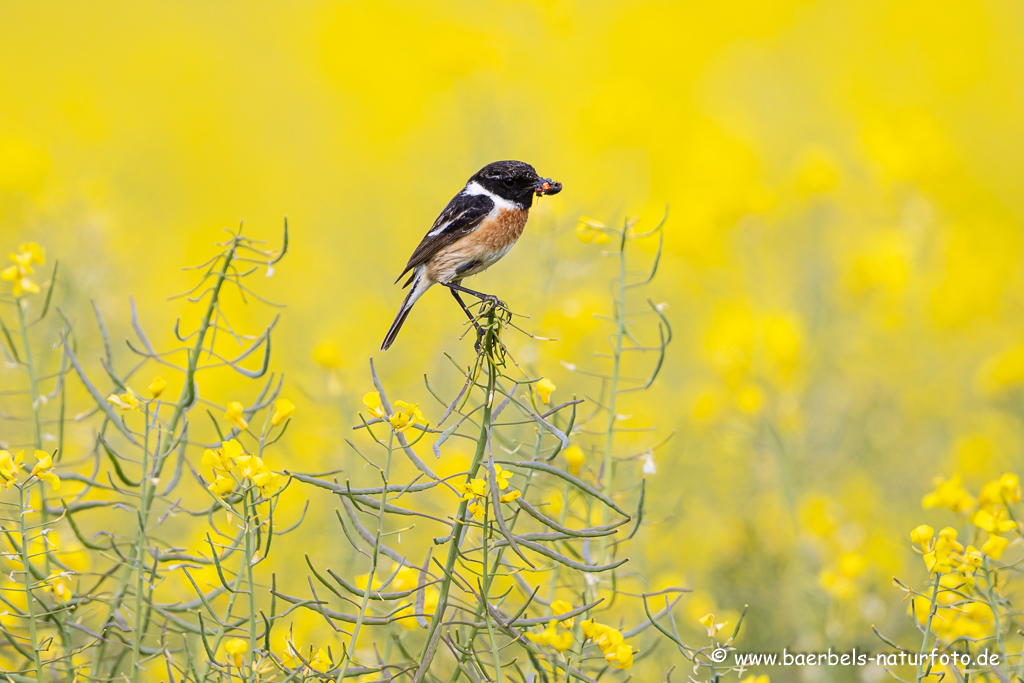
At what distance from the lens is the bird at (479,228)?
366cm

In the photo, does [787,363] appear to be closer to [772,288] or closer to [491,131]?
[772,288]

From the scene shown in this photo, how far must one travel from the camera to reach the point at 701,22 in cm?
1516

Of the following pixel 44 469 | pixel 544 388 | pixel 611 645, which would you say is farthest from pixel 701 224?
pixel 44 469

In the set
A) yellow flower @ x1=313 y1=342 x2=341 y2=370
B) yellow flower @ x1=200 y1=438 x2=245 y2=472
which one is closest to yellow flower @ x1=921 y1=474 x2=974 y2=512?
yellow flower @ x1=200 y1=438 x2=245 y2=472

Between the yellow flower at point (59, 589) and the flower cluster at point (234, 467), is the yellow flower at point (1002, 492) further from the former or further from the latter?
the yellow flower at point (59, 589)

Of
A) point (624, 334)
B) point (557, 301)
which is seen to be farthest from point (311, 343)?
point (624, 334)

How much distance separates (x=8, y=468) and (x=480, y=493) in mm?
1000

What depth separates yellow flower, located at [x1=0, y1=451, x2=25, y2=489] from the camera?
1.99 meters

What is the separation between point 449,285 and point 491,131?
8.98ft

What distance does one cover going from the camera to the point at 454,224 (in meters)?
3.75

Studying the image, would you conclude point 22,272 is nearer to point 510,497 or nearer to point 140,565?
point 140,565

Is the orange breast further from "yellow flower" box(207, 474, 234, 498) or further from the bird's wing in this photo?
"yellow flower" box(207, 474, 234, 498)

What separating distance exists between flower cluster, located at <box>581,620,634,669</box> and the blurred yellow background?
104cm

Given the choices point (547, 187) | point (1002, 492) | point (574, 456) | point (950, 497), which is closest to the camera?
point (1002, 492)
